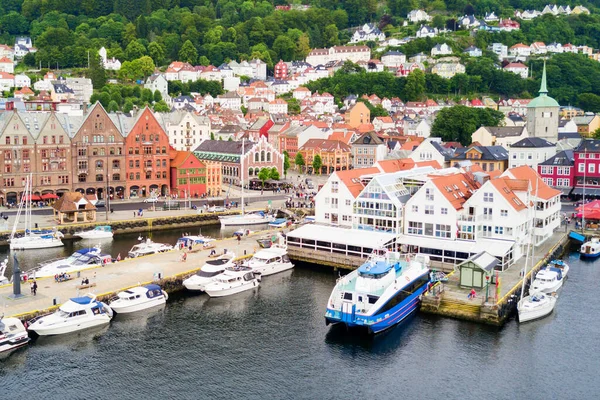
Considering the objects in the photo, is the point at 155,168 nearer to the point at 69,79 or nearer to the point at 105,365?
the point at 105,365

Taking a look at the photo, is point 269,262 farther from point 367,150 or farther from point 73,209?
point 367,150

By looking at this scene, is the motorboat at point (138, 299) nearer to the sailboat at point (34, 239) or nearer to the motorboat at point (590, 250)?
the sailboat at point (34, 239)

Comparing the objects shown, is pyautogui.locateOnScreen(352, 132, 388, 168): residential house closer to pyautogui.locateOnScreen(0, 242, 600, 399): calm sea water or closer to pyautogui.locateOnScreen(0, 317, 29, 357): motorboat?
pyautogui.locateOnScreen(0, 242, 600, 399): calm sea water

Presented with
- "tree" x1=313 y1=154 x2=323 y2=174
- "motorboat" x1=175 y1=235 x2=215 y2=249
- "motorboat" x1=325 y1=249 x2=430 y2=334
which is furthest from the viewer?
"tree" x1=313 y1=154 x2=323 y2=174

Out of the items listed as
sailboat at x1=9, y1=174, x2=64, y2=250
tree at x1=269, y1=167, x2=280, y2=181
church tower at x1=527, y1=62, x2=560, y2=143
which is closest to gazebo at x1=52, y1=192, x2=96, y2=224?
sailboat at x1=9, y1=174, x2=64, y2=250

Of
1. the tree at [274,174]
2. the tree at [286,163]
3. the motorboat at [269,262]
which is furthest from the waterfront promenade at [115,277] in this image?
the tree at [286,163]

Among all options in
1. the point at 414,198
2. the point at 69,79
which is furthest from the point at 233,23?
the point at 414,198
